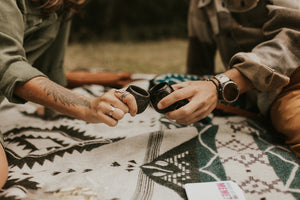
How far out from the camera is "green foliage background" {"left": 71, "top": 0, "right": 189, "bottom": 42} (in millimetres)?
3576

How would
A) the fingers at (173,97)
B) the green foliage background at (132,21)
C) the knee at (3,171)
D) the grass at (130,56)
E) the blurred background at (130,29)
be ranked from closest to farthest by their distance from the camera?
the knee at (3,171)
the fingers at (173,97)
the grass at (130,56)
the blurred background at (130,29)
the green foliage background at (132,21)

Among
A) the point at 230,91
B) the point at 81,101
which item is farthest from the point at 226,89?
the point at 81,101

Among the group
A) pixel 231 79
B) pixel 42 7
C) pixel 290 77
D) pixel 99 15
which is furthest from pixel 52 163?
pixel 99 15

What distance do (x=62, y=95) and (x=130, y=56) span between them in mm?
2193

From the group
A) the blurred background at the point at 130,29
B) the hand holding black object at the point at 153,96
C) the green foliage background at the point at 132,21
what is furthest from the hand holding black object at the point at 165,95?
the green foliage background at the point at 132,21

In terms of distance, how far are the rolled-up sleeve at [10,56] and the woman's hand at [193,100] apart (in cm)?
43

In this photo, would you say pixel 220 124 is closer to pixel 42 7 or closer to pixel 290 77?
pixel 290 77

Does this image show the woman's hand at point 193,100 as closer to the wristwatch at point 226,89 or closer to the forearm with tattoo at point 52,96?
the wristwatch at point 226,89

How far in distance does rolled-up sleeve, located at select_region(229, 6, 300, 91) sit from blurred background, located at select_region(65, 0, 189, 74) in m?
2.02

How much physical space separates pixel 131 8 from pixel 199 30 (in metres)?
2.40

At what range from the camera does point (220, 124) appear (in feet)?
3.70

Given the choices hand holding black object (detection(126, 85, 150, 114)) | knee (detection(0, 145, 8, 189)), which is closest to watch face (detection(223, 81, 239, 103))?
hand holding black object (detection(126, 85, 150, 114))

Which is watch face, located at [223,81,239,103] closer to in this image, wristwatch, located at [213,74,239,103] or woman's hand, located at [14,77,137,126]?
wristwatch, located at [213,74,239,103]

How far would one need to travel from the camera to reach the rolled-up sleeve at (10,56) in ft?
2.54
